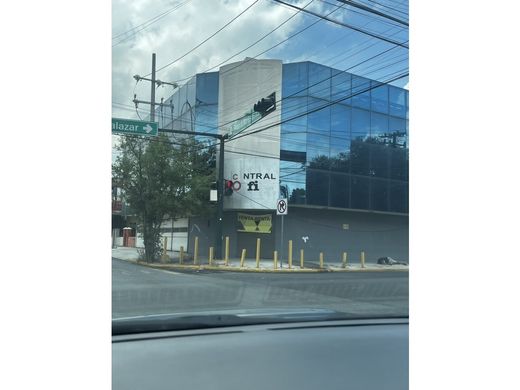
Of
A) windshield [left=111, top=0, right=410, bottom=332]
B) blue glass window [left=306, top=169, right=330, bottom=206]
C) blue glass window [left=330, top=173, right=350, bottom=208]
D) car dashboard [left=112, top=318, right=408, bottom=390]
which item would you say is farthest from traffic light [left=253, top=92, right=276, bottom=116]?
blue glass window [left=330, top=173, right=350, bottom=208]

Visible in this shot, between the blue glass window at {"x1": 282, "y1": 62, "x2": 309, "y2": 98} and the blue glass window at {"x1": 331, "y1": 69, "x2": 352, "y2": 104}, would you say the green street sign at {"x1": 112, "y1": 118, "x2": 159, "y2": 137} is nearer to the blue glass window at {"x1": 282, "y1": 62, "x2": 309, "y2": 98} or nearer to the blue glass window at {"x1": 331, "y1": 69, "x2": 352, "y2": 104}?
the blue glass window at {"x1": 282, "y1": 62, "x2": 309, "y2": 98}

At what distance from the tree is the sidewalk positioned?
0.17 meters

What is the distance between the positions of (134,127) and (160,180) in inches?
23.5

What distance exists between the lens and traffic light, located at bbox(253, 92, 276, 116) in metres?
4.43

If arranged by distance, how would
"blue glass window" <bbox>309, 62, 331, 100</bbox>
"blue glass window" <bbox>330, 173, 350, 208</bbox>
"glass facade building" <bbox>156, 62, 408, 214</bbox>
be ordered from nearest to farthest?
1. "glass facade building" <bbox>156, 62, 408, 214</bbox>
2. "blue glass window" <bbox>309, 62, 331, 100</bbox>
3. "blue glass window" <bbox>330, 173, 350, 208</bbox>

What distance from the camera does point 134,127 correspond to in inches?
80.9

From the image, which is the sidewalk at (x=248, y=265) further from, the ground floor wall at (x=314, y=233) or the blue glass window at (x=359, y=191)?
the blue glass window at (x=359, y=191)

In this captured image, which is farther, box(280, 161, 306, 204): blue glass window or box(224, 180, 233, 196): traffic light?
box(280, 161, 306, 204): blue glass window

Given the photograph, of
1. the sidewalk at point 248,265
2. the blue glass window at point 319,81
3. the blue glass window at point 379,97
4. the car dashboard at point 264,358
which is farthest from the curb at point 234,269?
the blue glass window at point 319,81

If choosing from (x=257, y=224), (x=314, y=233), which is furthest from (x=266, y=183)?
(x=314, y=233)
